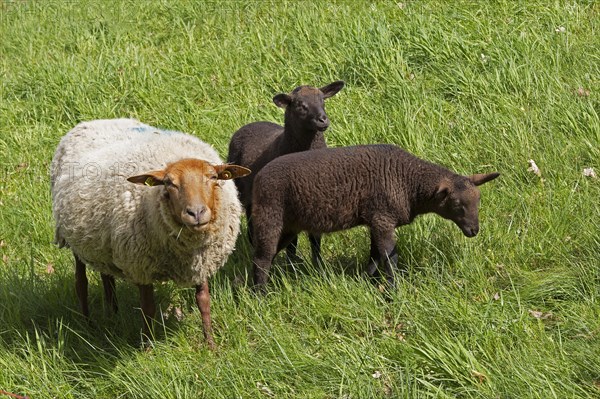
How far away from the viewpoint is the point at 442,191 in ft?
20.5

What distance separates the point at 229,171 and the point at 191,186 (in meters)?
0.40

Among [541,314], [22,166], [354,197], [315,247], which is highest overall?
[22,166]

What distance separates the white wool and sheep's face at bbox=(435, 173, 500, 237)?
1560 mm

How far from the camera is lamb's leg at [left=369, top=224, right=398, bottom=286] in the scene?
612 cm

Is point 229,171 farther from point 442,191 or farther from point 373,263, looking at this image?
point 442,191

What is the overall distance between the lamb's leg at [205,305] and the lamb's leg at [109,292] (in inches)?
37.6

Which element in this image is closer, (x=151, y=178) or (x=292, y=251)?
(x=151, y=178)

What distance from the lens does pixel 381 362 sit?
15.9 feet

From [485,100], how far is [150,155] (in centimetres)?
347

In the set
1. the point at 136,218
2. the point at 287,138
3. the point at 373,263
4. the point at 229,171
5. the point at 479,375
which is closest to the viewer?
the point at 479,375

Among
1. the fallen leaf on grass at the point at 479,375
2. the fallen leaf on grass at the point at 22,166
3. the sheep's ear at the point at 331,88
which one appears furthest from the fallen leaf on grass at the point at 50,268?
the fallen leaf on grass at the point at 479,375

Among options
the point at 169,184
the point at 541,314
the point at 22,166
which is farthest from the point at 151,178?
the point at 22,166

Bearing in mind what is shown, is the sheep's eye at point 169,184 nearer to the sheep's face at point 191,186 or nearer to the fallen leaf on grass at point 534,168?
the sheep's face at point 191,186

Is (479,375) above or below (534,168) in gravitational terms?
below
